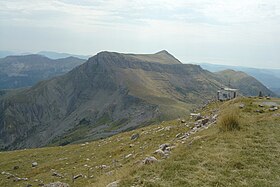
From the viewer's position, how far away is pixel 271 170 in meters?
15.3

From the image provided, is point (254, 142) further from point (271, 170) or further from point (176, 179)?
point (176, 179)

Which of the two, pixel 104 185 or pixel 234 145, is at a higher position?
pixel 234 145

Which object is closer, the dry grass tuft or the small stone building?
the dry grass tuft

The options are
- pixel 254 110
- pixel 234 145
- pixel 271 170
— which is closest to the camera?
pixel 271 170

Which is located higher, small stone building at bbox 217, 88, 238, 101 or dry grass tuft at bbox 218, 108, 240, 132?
dry grass tuft at bbox 218, 108, 240, 132

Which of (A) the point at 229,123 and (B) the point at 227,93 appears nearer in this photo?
(A) the point at 229,123

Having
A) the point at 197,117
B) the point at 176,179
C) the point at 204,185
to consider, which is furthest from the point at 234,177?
the point at 197,117

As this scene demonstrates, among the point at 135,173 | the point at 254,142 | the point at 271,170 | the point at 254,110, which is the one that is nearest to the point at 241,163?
the point at 271,170

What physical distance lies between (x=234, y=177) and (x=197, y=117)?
895 inches

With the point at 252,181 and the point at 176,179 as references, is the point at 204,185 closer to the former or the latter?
the point at 176,179

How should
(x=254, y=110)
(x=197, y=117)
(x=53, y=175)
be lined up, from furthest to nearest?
(x=197, y=117) < (x=53, y=175) < (x=254, y=110)

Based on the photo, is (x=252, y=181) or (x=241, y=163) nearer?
(x=252, y=181)

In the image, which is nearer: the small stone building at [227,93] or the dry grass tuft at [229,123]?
the dry grass tuft at [229,123]

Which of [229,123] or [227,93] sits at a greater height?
[229,123]
